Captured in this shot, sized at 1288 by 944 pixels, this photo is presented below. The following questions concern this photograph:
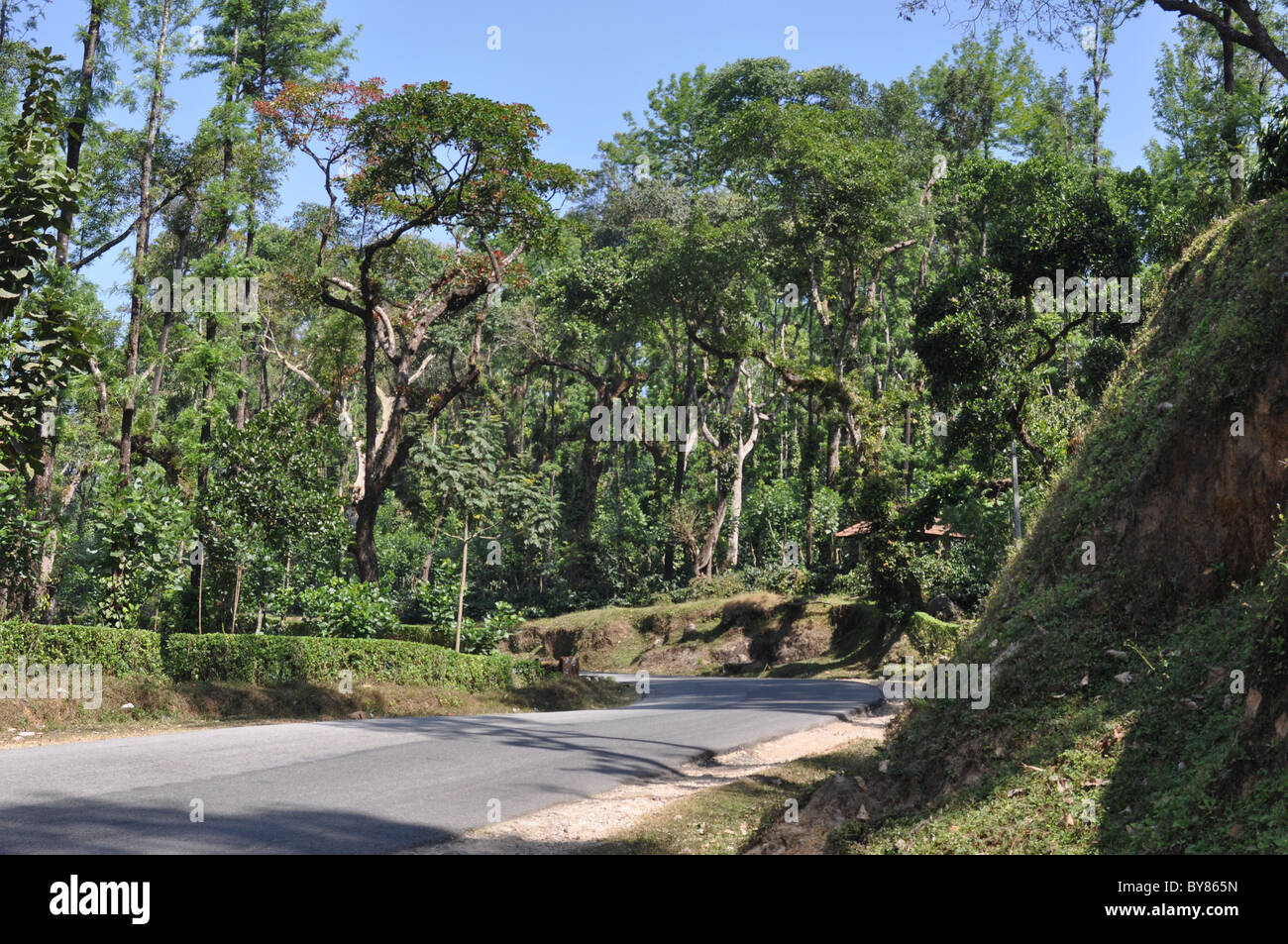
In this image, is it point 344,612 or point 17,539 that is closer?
point 17,539

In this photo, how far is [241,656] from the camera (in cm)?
1686

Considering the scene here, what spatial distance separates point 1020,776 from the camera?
6867mm

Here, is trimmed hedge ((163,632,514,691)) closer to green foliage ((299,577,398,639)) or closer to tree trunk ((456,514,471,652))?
green foliage ((299,577,398,639))

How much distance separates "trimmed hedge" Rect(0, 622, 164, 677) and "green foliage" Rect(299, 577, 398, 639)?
3325mm

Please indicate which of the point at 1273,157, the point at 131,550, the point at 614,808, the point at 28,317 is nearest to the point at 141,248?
the point at 131,550

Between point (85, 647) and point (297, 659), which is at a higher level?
point (85, 647)

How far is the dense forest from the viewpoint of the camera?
19.2 m

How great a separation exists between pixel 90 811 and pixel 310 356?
36.6 metres

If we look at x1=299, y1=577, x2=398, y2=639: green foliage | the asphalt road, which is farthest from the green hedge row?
the asphalt road

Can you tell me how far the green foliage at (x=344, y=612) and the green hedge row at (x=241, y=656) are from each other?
48.5 inches

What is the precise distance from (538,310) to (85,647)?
37.1 metres

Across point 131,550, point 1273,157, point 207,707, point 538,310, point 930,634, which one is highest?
point 538,310

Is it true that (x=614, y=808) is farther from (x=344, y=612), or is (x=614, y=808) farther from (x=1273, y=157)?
(x=1273, y=157)
